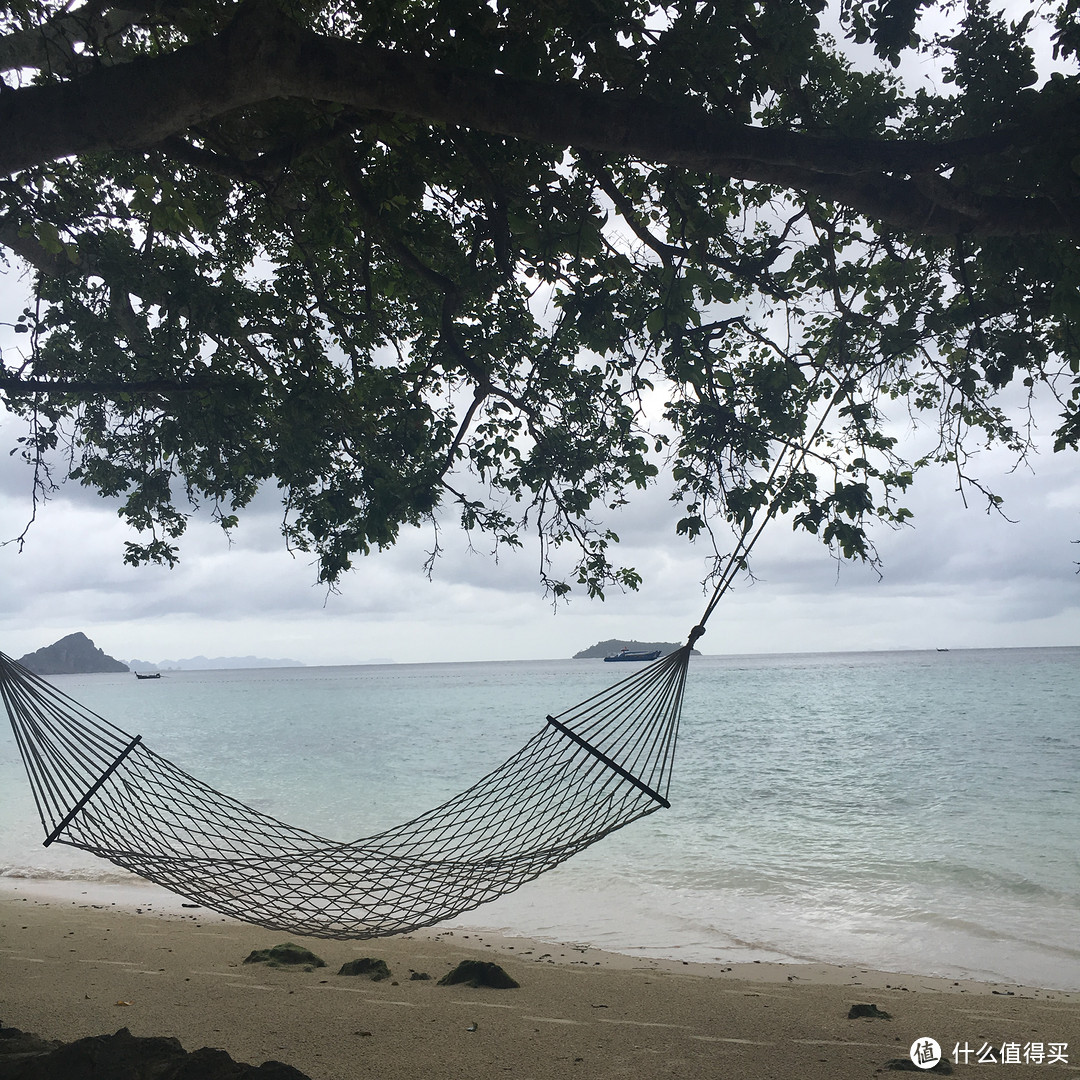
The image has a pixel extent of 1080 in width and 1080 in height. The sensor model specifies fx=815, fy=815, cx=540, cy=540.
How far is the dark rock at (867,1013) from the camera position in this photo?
2.62 metres

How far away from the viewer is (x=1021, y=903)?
511 cm

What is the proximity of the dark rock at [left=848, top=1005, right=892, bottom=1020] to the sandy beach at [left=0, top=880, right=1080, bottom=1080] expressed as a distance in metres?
0.03

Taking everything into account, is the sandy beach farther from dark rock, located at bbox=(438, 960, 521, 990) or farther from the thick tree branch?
the thick tree branch

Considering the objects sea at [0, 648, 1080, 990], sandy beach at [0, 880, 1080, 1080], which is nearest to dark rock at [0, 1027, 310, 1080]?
sandy beach at [0, 880, 1080, 1080]

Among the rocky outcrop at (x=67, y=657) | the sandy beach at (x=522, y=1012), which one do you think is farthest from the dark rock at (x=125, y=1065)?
the rocky outcrop at (x=67, y=657)

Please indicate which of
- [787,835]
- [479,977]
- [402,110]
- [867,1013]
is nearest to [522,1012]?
[479,977]

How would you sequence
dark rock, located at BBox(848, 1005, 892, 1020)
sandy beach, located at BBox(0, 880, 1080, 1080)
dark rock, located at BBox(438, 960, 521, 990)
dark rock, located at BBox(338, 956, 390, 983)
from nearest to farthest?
sandy beach, located at BBox(0, 880, 1080, 1080) < dark rock, located at BBox(848, 1005, 892, 1020) < dark rock, located at BBox(438, 960, 521, 990) < dark rock, located at BBox(338, 956, 390, 983)

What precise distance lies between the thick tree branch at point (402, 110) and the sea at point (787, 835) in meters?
3.44

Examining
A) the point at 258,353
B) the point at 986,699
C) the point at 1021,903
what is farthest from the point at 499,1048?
the point at 986,699

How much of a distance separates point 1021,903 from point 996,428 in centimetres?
316

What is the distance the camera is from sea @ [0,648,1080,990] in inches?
171

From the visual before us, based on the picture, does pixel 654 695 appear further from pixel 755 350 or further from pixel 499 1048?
pixel 755 350

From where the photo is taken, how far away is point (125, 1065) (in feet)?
4.81

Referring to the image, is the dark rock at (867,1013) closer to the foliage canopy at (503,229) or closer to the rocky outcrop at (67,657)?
the foliage canopy at (503,229)
